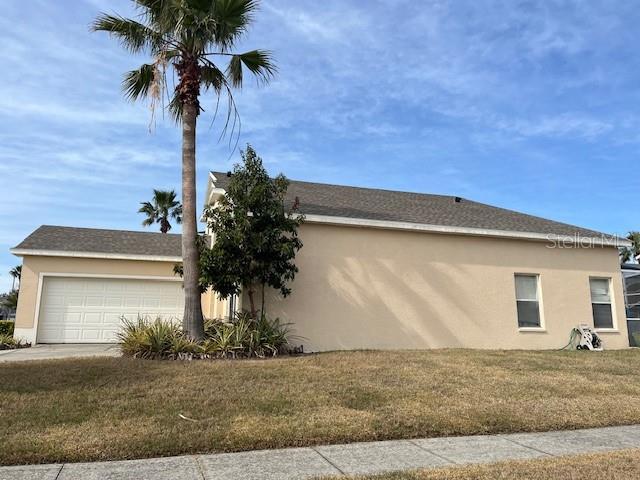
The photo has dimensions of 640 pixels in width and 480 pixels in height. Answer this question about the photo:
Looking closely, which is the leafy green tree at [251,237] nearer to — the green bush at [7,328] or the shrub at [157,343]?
the shrub at [157,343]

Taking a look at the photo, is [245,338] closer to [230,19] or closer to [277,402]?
[277,402]

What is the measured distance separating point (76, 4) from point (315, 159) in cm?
936

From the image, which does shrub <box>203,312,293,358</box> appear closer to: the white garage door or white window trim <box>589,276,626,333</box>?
the white garage door

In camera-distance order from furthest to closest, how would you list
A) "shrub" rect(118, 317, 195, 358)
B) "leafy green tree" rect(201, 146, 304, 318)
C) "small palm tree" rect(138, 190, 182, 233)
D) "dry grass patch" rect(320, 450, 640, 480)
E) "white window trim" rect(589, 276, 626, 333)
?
"small palm tree" rect(138, 190, 182, 233) → "white window trim" rect(589, 276, 626, 333) → "leafy green tree" rect(201, 146, 304, 318) → "shrub" rect(118, 317, 195, 358) → "dry grass patch" rect(320, 450, 640, 480)

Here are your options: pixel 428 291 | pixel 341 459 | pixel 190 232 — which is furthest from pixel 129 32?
pixel 341 459

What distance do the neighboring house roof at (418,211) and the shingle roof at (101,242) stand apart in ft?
12.7

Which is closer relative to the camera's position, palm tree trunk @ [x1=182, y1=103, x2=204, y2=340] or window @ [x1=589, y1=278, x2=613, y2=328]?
palm tree trunk @ [x1=182, y1=103, x2=204, y2=340]

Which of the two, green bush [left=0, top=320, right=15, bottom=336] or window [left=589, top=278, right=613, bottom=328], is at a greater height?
window [left=589, top=278, right=613, bottom=328]

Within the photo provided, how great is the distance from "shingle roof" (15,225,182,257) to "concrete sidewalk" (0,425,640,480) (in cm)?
1309

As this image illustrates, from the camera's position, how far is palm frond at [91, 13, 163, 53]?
1152cm

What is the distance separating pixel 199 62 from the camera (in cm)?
1199

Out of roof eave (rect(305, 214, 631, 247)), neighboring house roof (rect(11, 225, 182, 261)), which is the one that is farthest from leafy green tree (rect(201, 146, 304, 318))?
neighboring house roof (rect(11, 225, 182, 261))

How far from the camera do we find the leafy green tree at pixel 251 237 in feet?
35.7

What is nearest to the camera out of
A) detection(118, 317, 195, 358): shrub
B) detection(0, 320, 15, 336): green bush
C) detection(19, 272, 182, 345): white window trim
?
detection(118, 317, 195, 358): shrub
